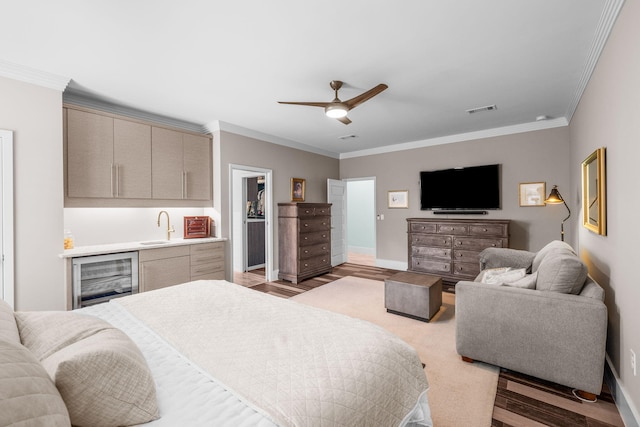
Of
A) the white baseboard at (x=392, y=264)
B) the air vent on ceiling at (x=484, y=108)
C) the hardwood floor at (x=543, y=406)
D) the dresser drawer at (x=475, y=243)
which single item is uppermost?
the air vent on ceiling at (x=484, y=108)

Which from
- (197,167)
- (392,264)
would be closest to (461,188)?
(392,264)

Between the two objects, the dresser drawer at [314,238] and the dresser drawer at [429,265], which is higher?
the dresser drawer at [314,238]

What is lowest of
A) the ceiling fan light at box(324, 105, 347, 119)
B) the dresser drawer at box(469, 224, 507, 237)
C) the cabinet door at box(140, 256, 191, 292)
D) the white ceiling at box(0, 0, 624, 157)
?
the cabinet door at box(140, 256, 191, 292)

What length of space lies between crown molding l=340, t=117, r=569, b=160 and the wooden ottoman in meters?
2.92

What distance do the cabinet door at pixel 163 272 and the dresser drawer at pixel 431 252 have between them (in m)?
3.71

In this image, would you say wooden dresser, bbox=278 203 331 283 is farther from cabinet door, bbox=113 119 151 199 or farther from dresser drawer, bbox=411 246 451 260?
cabinet door, bbox=113 119 151 199

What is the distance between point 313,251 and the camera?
5.48 meters

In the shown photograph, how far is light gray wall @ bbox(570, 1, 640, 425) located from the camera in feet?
5.48

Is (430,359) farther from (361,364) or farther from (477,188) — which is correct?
(477,188)

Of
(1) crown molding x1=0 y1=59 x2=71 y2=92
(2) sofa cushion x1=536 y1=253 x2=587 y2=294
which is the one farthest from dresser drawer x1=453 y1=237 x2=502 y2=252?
(1) crown molding x1=0 y1=59 x2=71 y2=92

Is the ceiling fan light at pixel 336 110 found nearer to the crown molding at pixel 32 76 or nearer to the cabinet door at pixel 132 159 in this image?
the cabinet door at pixel 132 159

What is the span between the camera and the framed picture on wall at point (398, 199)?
5949mm

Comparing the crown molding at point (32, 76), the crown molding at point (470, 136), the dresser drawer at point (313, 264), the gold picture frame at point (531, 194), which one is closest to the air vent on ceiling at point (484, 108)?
the crown molding at point (470, 136)

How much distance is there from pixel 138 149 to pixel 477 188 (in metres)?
→ 5.22
